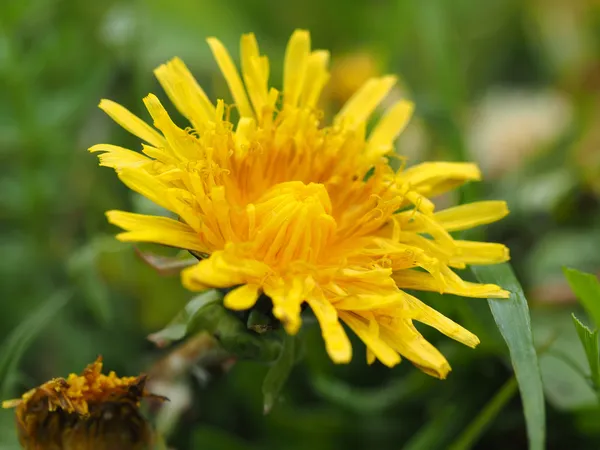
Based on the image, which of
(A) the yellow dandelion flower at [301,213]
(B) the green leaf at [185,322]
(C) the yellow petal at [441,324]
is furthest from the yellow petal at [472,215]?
(B) the green leaf at [185,322]

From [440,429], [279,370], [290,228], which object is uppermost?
[290,228]

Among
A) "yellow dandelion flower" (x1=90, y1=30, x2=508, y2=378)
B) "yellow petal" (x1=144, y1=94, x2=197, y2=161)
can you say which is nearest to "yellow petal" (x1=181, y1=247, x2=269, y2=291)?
"yellow dandelion flower" (x1=90, y1=30, x2=508, y2=378)

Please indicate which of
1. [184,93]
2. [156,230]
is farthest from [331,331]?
[184,93]

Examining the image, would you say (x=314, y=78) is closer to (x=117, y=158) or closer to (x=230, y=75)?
(x=230, y=75)

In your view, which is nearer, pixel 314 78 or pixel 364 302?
pixel 364 302

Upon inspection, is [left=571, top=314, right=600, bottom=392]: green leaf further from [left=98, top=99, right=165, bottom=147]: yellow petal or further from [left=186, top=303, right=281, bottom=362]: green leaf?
[left=98, top=99, right=165, bottom=147]: yellow petal

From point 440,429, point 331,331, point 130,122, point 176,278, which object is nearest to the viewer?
point 331,331
